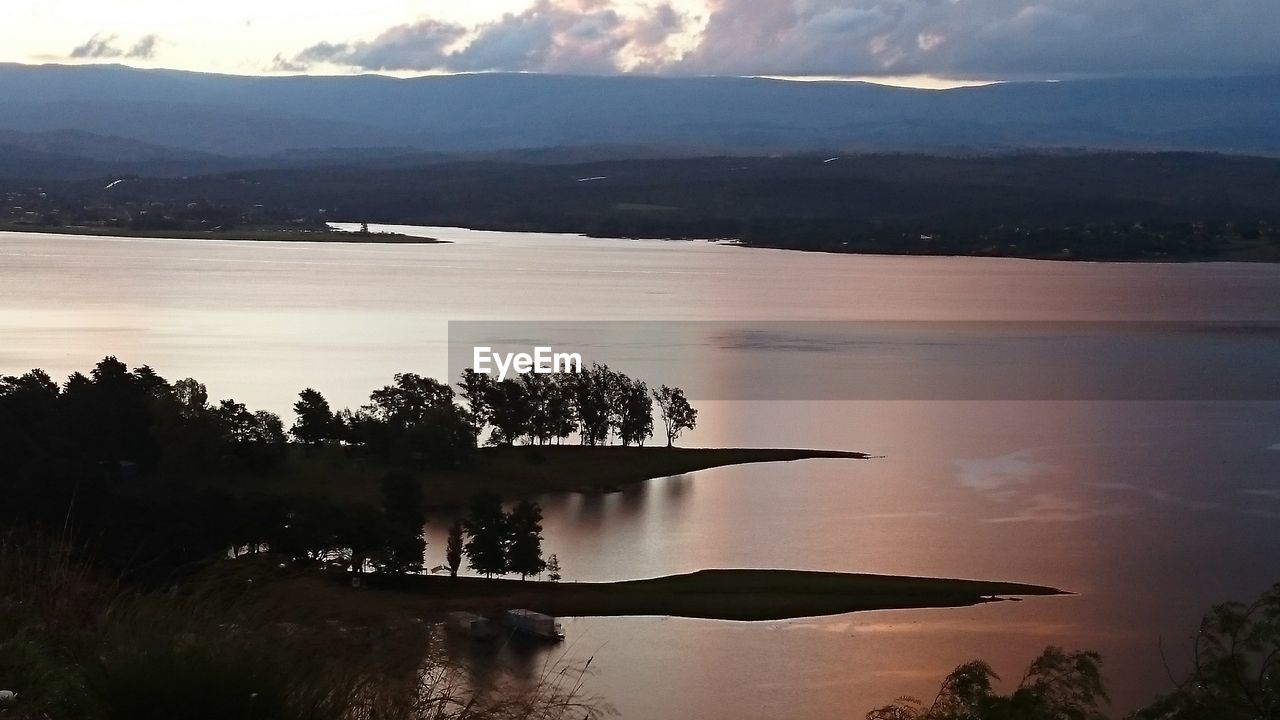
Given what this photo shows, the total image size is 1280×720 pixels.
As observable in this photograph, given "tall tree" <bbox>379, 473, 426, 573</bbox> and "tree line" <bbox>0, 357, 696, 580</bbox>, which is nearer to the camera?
"tree line" <bbox>0, 357, 696, 580</bbox>

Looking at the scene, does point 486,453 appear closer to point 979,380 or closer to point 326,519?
point 326,519

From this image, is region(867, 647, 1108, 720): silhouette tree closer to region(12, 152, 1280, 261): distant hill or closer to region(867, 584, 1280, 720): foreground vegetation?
region(867, 584, 1280, 720): foreground vegetation

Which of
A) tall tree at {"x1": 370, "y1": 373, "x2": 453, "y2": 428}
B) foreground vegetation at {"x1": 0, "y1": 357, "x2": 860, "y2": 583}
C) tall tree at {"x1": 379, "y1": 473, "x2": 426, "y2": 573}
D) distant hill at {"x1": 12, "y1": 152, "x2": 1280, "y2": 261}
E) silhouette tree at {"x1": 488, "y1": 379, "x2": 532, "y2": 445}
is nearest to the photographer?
foreground vegetation at {"x1": 0, "y1": 357, "x2": 860, "y2": 583}

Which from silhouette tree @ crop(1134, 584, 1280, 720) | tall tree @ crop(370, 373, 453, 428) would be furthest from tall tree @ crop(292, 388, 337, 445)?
silhouette tree @ crop(1134, 584, 1280, 720)

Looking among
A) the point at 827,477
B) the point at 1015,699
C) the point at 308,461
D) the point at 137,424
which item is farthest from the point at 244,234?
the point at 1015,699

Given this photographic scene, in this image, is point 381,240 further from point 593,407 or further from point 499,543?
point 499,543

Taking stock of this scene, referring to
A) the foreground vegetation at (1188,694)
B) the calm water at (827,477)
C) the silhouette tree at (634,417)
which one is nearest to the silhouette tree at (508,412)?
the silhouette tree at (634,417)

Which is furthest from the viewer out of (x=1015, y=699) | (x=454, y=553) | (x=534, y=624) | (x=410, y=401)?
(x=410, y=401)
